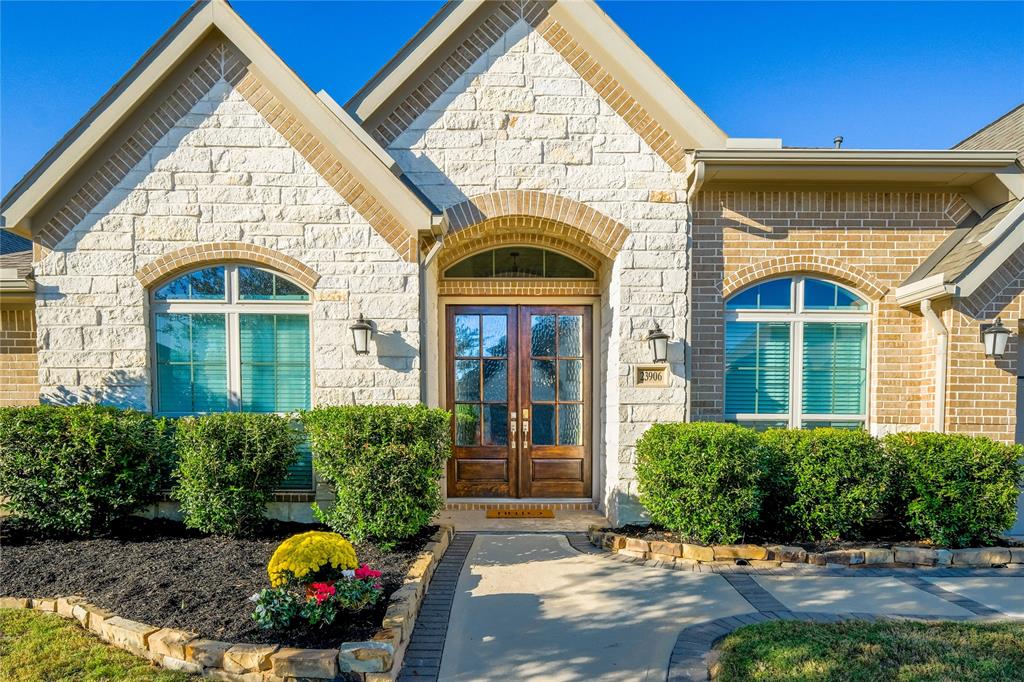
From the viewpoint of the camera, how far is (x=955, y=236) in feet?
21.8

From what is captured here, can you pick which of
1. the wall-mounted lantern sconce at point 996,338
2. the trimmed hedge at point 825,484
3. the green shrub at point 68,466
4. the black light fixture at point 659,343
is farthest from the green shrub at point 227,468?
the wall-mounted lantern sconce at point 996,338

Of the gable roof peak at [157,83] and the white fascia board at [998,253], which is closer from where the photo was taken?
the gable roof peak at [157,83]

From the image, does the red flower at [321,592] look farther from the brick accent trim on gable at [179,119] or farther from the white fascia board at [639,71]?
the white fascia board at [639,71]

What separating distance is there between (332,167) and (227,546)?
407 cm

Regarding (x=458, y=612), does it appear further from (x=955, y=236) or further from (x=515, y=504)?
(x=955, y=236)

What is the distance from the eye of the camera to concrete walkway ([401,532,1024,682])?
3.47 metres

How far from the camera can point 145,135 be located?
237 inches

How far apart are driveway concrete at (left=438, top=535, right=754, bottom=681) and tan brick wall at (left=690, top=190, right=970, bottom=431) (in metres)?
2.54

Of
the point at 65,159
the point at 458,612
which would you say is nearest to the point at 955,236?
the point at 458,612

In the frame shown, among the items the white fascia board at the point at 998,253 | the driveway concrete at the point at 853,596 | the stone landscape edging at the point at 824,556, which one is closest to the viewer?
the driveway concrete at the point at 853,596

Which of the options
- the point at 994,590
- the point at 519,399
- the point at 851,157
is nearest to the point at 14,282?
the point at 519,399

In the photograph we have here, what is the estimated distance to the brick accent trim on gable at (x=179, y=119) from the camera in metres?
6.00

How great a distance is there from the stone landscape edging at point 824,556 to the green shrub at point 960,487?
0.67 feet

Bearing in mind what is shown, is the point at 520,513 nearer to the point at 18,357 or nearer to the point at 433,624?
the point at 433,624
